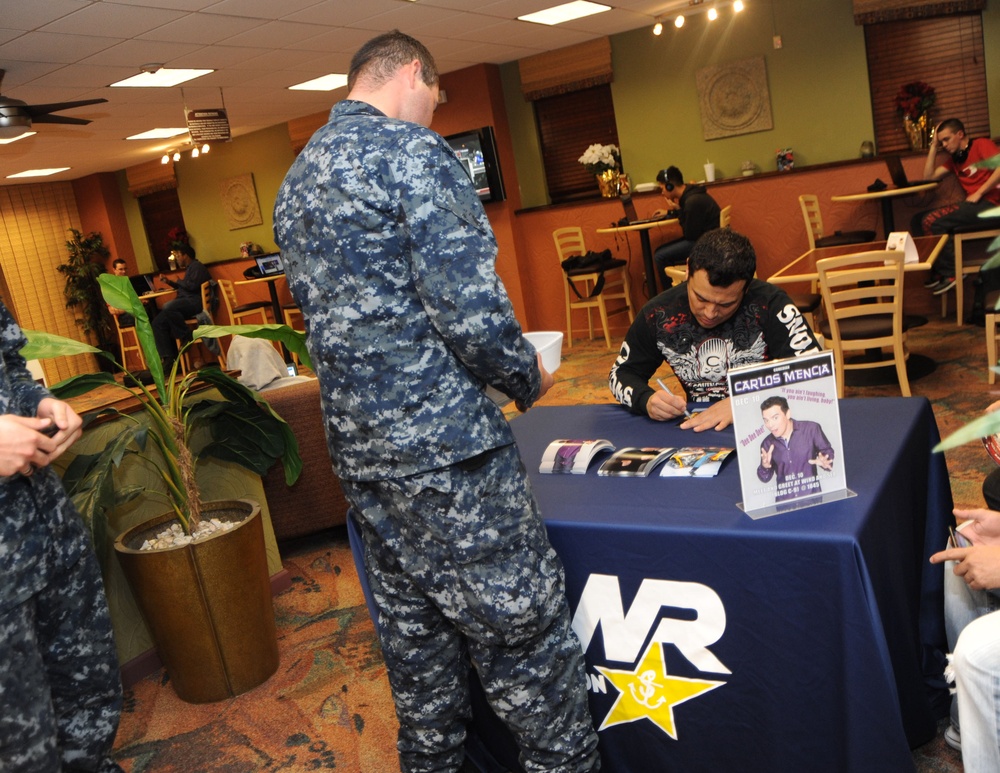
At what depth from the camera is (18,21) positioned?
14.6 ft

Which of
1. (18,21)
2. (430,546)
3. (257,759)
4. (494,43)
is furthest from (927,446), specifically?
(494,43)

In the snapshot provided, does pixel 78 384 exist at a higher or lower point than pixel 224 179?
lower

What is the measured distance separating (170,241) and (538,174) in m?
5.64

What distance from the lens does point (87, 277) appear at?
39.2ft

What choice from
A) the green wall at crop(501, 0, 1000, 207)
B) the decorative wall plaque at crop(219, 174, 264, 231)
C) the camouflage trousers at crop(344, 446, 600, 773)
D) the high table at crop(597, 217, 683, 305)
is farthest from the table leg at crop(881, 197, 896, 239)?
the decorative wall plaque at crop(219, 174, 264, 231)

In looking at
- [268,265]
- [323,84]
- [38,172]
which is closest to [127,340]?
[38,172]

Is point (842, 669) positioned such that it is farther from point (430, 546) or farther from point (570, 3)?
point (570, 3)

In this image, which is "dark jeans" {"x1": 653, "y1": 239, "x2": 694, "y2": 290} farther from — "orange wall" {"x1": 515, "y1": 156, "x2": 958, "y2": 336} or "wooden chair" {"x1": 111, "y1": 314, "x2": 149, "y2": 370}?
"wooden chair" {"x1": 111, "y1": 314, "x2": 149, "y2": 370}

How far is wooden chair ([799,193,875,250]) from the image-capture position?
6617 mm

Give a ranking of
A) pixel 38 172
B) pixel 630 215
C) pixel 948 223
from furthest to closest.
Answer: pixel 38 172 < pixel 630 215 < pixel 948 223

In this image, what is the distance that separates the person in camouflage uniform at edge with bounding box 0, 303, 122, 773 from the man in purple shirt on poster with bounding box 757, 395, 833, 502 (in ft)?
4.72

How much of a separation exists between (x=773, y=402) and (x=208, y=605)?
192cm

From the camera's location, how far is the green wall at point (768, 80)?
727 cm

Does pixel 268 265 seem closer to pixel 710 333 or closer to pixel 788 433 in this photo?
pixel 710 333
